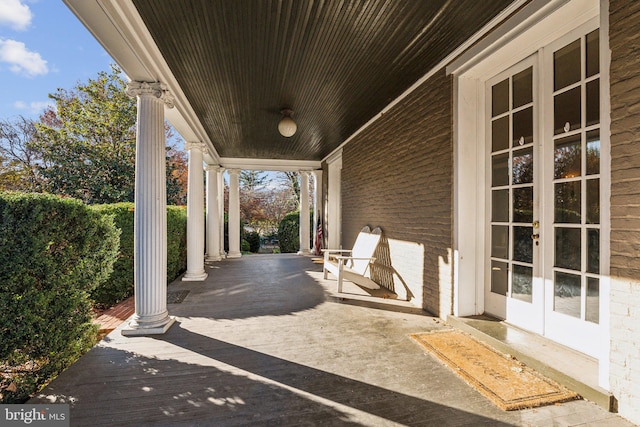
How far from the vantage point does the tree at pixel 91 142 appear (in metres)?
7.91

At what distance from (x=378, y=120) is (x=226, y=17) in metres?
3.26

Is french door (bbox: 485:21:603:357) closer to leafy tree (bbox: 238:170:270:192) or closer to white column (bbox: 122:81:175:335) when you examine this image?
white column (bbox: 122:81:175:335)

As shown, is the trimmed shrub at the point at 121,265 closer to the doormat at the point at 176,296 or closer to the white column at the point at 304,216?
the doormat at the point at 176,296

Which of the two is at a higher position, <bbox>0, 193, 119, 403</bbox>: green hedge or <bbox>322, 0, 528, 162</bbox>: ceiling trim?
<bbox>322, 0, 528, 162</bbox>: ceiling trim

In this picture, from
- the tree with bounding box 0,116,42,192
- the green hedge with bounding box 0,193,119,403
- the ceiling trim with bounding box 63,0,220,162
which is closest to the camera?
the green hedge with bounding box 0,193,119,403

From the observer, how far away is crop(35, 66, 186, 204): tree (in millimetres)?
7910

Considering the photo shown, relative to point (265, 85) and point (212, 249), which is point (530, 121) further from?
point (212, 249)

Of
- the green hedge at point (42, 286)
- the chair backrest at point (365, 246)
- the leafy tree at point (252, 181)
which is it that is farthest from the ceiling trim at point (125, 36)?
the leafy tree at point (252, 181)

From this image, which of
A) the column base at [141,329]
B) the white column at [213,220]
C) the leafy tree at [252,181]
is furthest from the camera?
the leafy tree at [252,181]

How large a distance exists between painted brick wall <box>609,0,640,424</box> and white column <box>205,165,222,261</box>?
775 centimetres

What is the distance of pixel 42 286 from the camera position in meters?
2.21

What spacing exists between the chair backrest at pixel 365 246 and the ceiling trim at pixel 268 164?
14.7 feet

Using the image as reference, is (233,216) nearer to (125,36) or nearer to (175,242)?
(175,242)

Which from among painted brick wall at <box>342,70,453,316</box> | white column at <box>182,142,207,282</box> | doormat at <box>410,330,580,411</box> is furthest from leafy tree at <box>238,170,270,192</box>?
doormat at <box>410,330,580,411</box>
